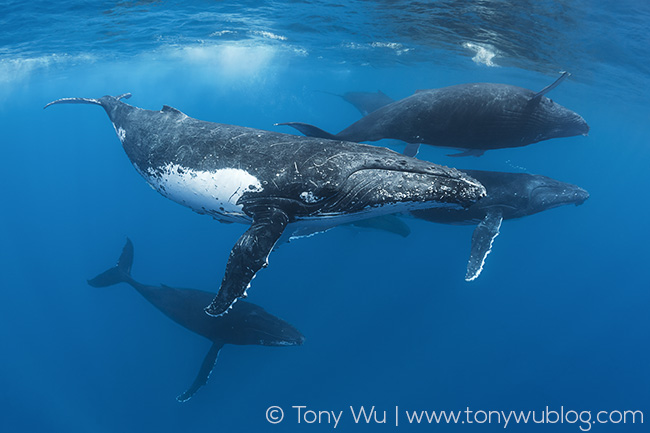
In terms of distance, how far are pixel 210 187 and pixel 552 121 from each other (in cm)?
743

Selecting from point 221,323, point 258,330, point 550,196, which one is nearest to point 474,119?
point 550,196

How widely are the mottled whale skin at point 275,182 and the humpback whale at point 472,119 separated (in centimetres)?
173

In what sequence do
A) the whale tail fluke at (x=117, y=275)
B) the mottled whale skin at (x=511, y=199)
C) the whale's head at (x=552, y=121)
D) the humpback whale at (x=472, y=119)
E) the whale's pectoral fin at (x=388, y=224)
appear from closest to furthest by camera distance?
the humpback whale at (x=472, y=119), the whale's head at (x=552, y=121), the mottled whale skin at (x=511, y=199), the whale's pectoral fin at (x=388, y=224), the whale tail fluke at (x=117, y=275)

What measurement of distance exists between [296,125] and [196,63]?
39320 millimetres

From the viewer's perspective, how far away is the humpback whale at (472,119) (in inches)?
291

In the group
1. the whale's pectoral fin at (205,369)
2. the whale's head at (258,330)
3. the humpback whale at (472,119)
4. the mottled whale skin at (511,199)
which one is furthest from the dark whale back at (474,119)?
the whale's pectoral fin at (205,369)

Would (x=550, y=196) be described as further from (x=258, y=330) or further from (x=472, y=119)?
(x=258, y=330)

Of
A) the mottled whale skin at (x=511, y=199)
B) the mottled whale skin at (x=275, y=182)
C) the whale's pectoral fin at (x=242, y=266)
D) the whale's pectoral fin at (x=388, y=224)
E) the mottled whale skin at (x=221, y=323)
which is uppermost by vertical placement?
the mottled whale skin at (x=275, y=182)

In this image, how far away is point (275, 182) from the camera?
5.60 m

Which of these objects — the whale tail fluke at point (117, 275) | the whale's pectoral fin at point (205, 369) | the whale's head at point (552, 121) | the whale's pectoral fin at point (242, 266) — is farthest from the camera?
the whale tail fluke at point (117, 275)

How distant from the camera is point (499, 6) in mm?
14188

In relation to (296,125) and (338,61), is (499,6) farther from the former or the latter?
(338,61)

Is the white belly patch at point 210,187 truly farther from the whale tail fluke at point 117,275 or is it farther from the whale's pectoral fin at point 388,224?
the whale tail fluke at point 117,275

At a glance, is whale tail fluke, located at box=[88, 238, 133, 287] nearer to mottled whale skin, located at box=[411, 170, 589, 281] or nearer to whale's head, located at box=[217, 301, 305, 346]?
whale's head, located at box=[217, 301, 305, 346]
